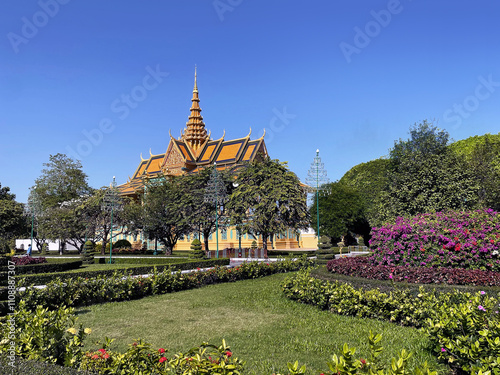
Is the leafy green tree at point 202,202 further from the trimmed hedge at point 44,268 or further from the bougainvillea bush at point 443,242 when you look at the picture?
the bougainvillea bush at point 443,242

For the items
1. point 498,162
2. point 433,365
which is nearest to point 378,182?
point 498,162

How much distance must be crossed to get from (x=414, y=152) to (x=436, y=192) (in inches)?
144

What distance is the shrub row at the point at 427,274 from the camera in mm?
7629

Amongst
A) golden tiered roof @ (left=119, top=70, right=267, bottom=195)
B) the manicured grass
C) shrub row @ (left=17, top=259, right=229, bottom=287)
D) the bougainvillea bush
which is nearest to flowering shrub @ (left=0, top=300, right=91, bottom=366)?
the manicured grass

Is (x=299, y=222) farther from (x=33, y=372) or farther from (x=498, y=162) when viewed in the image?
(x=33, y=372)

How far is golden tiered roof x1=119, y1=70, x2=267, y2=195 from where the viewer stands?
46281mm

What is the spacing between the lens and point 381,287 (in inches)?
326

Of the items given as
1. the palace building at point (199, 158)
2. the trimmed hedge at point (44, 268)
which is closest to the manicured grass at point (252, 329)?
the trimmed hedge at point (44, 268)

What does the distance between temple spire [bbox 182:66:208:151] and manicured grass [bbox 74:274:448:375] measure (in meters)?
44.2

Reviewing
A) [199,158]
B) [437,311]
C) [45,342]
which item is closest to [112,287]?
[45,342]

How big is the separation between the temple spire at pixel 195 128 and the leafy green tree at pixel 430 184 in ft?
114

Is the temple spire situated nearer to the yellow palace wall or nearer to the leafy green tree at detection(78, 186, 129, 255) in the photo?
the yellow palace wall

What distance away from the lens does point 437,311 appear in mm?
5645

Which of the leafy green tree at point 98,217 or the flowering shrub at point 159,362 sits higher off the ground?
the leafy green tree at point 98,217
